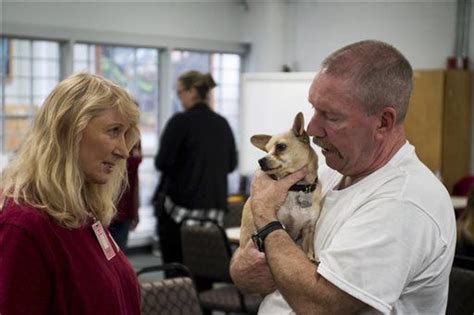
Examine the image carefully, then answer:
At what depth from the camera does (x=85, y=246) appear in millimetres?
1756

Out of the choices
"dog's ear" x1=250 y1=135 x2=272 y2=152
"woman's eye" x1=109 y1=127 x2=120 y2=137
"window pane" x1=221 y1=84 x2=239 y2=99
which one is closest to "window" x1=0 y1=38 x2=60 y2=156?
"window pane" x1=221 y1=84 x2=239 y2=99

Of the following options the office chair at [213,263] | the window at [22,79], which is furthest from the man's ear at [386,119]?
the window at [22,79]

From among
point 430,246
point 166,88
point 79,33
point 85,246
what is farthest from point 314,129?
point 166,88

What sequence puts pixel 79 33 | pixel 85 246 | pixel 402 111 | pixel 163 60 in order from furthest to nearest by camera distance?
pixel 163 60 < pixel 79 33 < pixel 85 246 < pixel 402 111

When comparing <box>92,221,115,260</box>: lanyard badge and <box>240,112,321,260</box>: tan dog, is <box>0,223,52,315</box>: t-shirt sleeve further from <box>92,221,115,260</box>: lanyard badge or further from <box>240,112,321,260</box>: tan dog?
<box>240,112,321,260</box>: tan dog

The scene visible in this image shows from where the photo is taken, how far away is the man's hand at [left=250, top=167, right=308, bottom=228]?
1.67 meters

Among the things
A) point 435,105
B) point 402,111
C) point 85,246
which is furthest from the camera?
point 435,105

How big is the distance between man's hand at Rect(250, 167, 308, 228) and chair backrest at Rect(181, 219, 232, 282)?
2098 millimetres

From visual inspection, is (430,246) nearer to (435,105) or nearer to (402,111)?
(402,111)

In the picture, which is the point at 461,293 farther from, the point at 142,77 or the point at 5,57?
the point at 142,77

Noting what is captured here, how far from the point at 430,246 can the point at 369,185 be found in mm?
192

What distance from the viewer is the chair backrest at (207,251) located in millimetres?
3920

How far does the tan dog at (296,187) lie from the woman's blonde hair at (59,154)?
0.44m

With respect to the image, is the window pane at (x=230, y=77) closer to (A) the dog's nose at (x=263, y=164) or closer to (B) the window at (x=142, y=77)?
(B) the window at (x=142, y=77)
